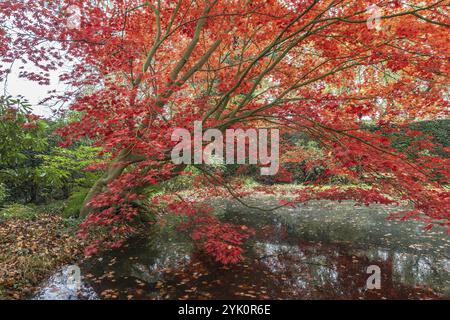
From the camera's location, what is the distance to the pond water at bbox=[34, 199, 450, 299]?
3.76 m

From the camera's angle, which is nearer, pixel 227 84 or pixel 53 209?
pixel 227 84

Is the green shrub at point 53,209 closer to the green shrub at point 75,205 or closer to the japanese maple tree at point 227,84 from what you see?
the green shrub at point 75,205

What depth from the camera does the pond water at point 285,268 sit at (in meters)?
3.76

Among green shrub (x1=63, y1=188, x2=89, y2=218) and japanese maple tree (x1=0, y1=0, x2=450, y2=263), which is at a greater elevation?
japanese maple tree (x1=0, y1=0, x2=450, y2=263)

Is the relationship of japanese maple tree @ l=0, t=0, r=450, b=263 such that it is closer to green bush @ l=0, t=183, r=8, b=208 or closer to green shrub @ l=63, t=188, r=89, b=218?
green shrub @ l=63, t=188, r=89, b=218

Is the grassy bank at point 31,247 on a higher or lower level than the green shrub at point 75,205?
lower

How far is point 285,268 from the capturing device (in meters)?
4.55

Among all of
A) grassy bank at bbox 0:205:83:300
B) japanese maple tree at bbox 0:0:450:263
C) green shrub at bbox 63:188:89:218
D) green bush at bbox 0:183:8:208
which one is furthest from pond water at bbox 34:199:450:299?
green bush at bbox 0:183:8:208

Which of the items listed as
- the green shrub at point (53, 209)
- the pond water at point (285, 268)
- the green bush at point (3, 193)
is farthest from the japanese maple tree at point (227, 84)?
the green bush at point (3, 193)

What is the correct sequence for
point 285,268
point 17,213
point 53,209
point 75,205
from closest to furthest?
point 285,268
point 17,213
point 75,205
point 53,209

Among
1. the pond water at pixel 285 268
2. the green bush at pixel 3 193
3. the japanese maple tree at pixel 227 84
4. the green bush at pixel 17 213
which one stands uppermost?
the japanese maple tree at pixel 227 84

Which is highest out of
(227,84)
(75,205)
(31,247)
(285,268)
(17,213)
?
(227,84)

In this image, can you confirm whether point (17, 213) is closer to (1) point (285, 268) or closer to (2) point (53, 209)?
(2) point (53, 209)

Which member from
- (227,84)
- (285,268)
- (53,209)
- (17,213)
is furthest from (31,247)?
(227,84)
